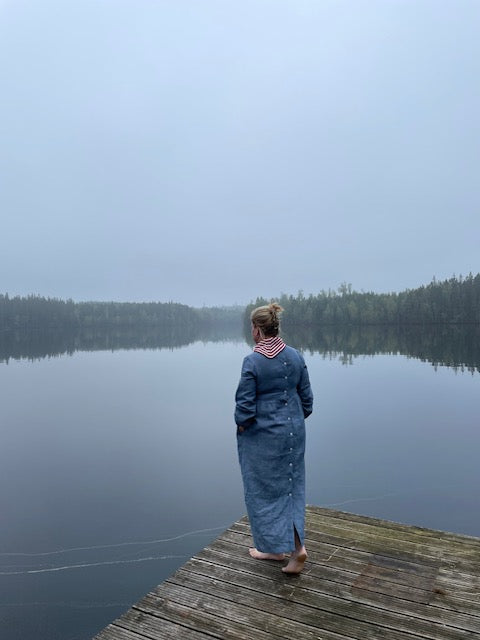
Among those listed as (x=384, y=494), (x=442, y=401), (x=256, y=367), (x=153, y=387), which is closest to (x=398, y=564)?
(x=256, y=367)

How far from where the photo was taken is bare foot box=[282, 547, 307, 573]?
142 inches

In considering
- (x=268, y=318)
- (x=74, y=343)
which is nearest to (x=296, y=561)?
(x=268, y=318)

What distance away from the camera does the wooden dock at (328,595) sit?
2.99 m

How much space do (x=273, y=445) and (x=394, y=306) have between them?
11780 centimetres

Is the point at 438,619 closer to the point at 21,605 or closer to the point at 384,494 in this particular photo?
the point at 21,605

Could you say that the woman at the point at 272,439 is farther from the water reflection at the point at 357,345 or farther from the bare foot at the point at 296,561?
the water reflection at the point at 357,345

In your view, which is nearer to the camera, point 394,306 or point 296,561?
point 296,561

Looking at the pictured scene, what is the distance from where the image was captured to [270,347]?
3.60 metres

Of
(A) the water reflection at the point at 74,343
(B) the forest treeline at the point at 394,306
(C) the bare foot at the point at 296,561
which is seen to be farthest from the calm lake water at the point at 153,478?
(B) the forest treeline at the point at 394,306

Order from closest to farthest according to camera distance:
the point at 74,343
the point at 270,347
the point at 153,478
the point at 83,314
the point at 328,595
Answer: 1. the point at 328,595
2. the point at 270,347
3. the point at 153,478
4. the point at 74,343
5. the point at 83,314

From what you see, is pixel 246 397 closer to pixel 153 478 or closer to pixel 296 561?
pixel 296 561

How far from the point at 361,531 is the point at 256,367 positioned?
2315 mm

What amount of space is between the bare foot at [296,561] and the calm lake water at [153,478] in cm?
298

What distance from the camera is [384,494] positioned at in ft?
Answer: 30.9
